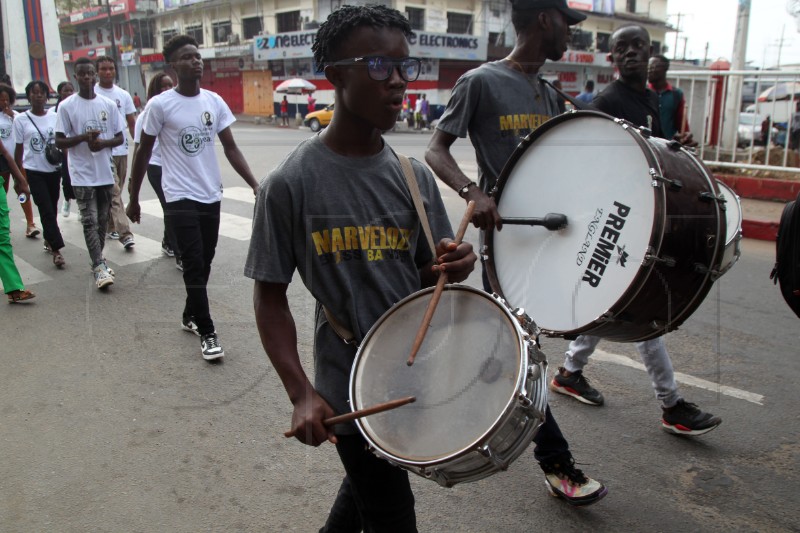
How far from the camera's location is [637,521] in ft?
9.34

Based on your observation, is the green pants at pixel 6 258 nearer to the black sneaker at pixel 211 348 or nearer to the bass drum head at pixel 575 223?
the black sneaker at pixel 211 348

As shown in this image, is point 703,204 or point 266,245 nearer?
point 266,245

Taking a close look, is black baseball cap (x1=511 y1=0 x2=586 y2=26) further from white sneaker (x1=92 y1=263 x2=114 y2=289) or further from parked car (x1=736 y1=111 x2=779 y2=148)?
parked car (x1=736 y1=111 x2=779 y2=148)

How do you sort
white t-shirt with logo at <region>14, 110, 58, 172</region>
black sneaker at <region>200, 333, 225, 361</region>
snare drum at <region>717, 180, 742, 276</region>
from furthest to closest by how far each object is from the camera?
1. white t-shirt with logo at <region>14, 110, 58, 172</region>
2. black sneaker at <region>200, 333, 225, 361</region>
3. snare drum at <region>717, 180, 742, 276</region>

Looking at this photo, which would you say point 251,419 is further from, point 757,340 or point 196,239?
point 757,340

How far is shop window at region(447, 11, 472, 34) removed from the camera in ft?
129

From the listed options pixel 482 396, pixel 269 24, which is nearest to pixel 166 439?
pixel 482 396

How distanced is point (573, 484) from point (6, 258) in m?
5.06

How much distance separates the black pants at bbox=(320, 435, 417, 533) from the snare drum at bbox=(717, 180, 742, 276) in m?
1.47

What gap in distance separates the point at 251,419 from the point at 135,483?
0.75m

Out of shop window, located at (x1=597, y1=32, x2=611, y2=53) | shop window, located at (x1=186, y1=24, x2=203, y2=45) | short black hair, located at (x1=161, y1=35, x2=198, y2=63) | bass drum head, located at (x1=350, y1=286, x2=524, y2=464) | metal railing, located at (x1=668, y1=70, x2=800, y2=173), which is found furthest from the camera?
shop window, located at (x1=597, y1=32, x2=611, y2=53)

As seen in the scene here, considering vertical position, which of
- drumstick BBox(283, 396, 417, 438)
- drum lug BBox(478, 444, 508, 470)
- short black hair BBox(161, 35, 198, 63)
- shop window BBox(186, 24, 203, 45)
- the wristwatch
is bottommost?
drum lug BBox(478, 444, 508, 470)

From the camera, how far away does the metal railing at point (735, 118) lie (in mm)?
9430

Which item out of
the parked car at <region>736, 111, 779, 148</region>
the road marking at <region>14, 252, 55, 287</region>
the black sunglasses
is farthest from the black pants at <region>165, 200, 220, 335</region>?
the parked car at <region>736, 111, 779, 148</region>
